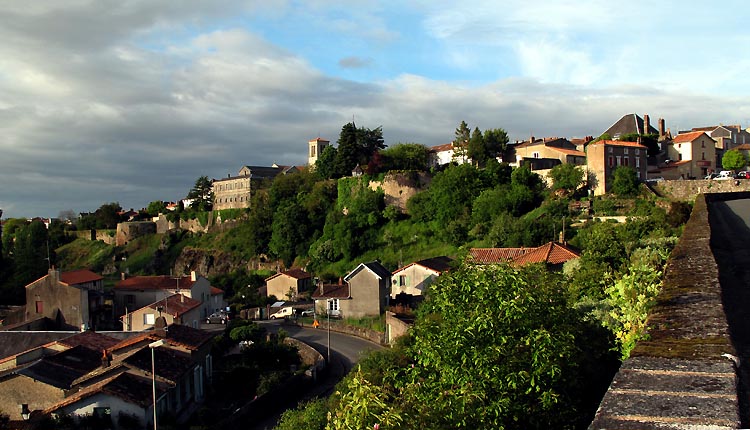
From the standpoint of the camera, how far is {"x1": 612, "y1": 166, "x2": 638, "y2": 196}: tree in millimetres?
45562

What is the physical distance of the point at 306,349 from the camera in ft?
99.5

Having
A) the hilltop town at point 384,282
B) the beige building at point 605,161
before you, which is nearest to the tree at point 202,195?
the hilltop town at point 384,282

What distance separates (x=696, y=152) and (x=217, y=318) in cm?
4437

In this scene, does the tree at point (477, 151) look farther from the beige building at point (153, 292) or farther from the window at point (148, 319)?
the window at point (148, 319)

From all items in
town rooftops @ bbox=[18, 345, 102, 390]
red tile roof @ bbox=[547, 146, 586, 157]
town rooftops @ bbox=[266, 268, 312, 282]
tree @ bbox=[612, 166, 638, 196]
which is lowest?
town rooftops @ bbox=[266, 268, 312, 282]

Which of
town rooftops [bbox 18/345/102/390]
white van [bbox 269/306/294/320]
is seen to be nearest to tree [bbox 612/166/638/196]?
white van [bbox 269/306/294/320]

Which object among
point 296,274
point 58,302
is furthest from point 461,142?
point 58,302

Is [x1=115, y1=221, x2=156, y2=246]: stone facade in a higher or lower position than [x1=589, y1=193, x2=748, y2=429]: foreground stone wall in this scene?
lower

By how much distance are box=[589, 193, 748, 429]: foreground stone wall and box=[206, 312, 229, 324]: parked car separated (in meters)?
37.4

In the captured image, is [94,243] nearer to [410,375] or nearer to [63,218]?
[63,218]

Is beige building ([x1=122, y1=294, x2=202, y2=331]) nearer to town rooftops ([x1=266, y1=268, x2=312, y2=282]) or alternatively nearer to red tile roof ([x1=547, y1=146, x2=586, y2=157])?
town rooftops ([x1=266, y1=268, x2=312, y2=282])

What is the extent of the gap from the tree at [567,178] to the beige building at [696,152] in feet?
46.8

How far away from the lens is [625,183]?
150 feet

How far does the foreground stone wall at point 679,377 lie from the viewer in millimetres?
2775
